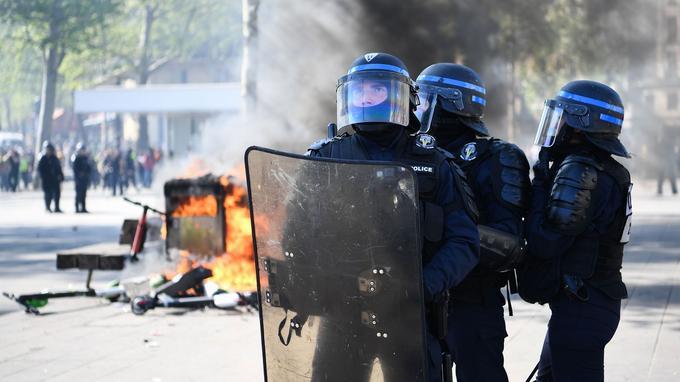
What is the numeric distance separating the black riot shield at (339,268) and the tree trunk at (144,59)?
159ft

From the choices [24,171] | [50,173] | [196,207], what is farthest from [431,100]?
[24,171]

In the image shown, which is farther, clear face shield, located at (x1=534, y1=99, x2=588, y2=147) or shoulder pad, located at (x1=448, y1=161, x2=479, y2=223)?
clear face shield, located at (x1=534, y1=99, x2=588, y2=147)

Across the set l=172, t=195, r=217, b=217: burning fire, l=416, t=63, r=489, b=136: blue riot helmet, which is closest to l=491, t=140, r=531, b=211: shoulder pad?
l=416, t=63, r=489, b=136: blue riot helmet

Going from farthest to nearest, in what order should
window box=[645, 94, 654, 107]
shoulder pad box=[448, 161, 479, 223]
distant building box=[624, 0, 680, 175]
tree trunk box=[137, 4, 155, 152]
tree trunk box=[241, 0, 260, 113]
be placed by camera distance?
window box=[645, 94, 654, 107], distant building box=[624, 0, 680, 175], tree trunk box=[137, 4, 155, 152], tree trunk box=[241, 0, 260, 113], shoulder pad box=[448, 161, 479, 223]

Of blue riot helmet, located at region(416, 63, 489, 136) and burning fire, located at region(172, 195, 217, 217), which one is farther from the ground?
blue riot helmet, located at region(416, 63, 489, 136)

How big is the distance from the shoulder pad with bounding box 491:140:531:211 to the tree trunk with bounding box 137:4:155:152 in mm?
47886

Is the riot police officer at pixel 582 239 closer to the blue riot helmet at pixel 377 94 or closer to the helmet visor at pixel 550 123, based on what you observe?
the helmet visor at pixel 550 123

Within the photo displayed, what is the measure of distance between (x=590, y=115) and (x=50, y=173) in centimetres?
1987

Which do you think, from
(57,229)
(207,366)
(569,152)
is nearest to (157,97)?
(57,229)

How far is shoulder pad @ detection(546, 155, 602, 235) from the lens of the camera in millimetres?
3773

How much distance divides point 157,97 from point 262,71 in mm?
26061

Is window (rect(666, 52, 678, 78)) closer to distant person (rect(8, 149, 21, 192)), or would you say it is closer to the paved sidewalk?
distant person (rect(8, 149, 21, 192))

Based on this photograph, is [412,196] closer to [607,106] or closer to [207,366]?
[607,106]

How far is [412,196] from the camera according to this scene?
3.08 meters
